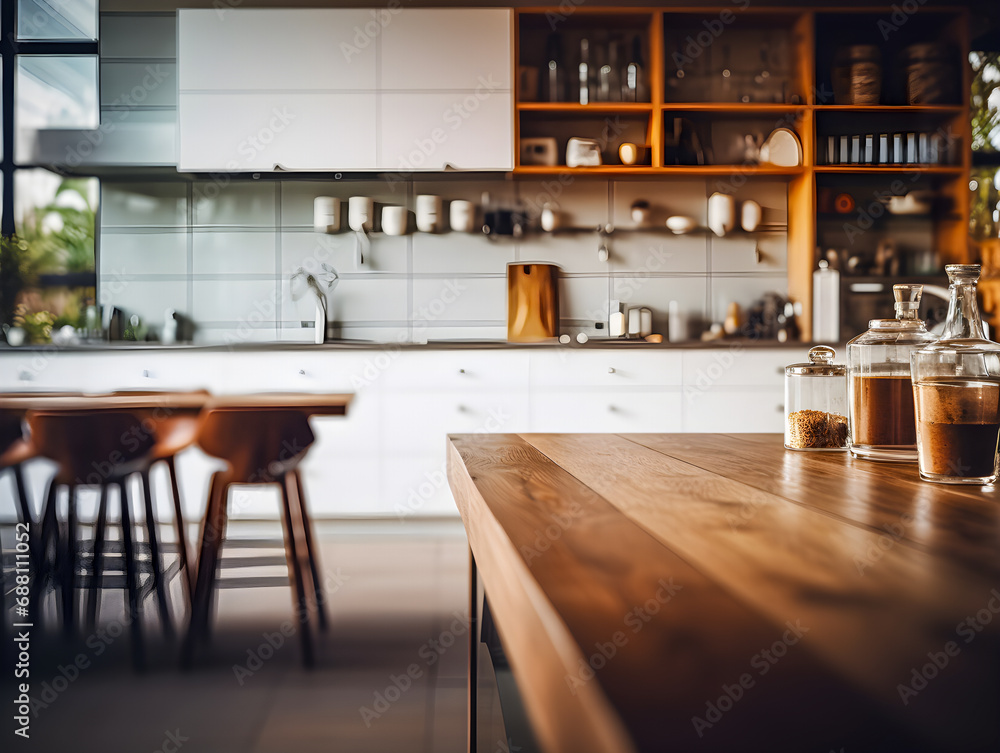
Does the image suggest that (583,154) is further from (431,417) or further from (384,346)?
(431,417)

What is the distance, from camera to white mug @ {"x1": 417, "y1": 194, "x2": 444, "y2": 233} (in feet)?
12.8

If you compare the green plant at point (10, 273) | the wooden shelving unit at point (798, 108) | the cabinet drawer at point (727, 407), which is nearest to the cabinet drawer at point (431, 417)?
the cabinet drawer at point (727, 407)

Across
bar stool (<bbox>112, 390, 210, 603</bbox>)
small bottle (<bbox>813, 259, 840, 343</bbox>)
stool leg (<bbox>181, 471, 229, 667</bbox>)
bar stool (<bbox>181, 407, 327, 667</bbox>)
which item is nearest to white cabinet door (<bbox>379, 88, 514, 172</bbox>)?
small bottle (<bbox>813, 259, 840, 343</bbox>)

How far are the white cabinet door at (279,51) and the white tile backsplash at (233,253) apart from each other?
774mm

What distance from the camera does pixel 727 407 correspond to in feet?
11.2

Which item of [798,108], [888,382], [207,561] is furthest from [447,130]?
[888,382]

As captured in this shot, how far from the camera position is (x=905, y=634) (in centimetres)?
28

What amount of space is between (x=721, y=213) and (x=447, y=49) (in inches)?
66.9

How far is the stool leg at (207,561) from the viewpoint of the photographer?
75.4 inches

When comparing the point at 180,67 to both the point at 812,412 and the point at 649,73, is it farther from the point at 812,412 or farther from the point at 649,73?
the point at 812,412

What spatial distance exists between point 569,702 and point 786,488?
1.53 feet

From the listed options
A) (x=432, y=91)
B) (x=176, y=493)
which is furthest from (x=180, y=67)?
(x=176, y=493)

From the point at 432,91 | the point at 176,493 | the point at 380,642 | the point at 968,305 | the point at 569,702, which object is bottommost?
the point at 380,642

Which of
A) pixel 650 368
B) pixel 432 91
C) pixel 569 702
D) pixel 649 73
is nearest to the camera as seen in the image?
pixel 569 702
